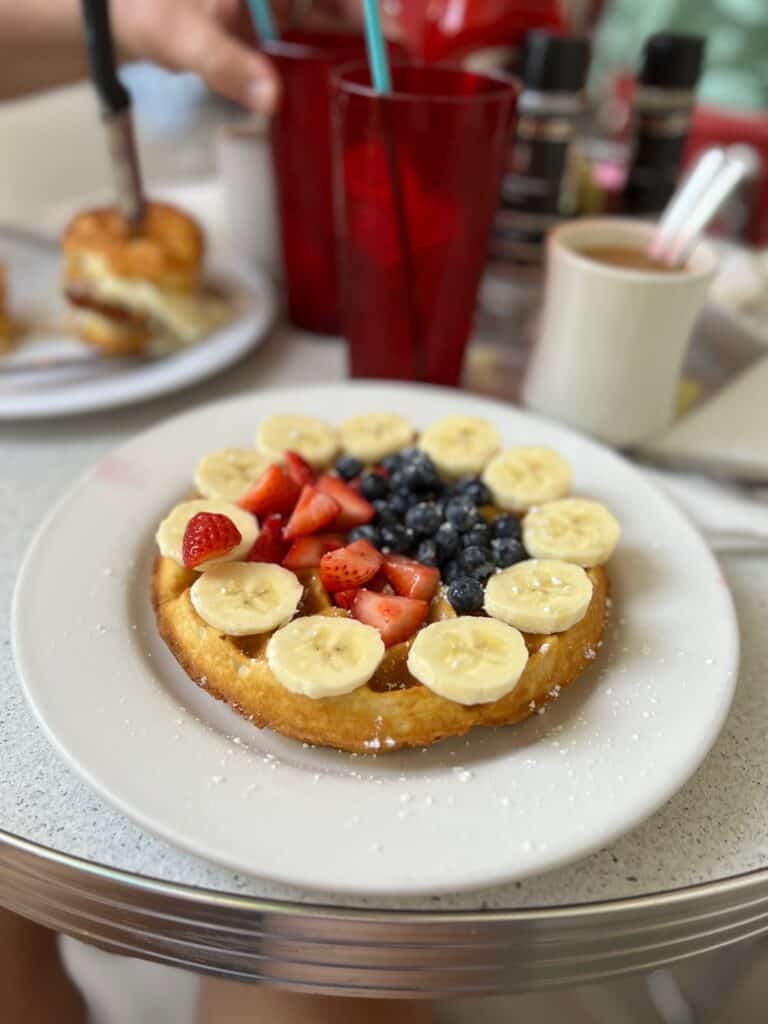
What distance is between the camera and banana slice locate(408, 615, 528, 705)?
0.65 m

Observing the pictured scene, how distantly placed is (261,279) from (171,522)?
76cm

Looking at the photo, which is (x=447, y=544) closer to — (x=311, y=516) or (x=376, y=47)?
(x=311, y=516)

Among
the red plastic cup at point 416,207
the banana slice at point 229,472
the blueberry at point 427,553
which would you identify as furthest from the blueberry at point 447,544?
the red plastic cup at point 416,207

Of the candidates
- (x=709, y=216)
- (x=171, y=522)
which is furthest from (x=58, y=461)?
(x=709, y=216)

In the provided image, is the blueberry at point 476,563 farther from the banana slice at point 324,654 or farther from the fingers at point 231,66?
the fingers at point 231,66

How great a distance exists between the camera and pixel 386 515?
2.79 ft

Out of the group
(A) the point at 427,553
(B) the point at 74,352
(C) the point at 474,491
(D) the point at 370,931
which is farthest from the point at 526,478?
(B) the point at 74,352

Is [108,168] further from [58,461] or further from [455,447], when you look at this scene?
[455,447]

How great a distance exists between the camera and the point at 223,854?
536mm

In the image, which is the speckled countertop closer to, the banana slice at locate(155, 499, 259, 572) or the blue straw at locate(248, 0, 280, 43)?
the banana slice at locate(155, 499, 259, 572)

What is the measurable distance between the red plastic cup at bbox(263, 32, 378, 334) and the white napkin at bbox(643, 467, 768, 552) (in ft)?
2.00

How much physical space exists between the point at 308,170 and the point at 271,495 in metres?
0.64

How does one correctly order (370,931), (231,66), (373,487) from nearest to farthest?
1. (370,931)
2. (373,487)
3. (231,66)

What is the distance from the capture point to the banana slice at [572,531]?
806 mm
